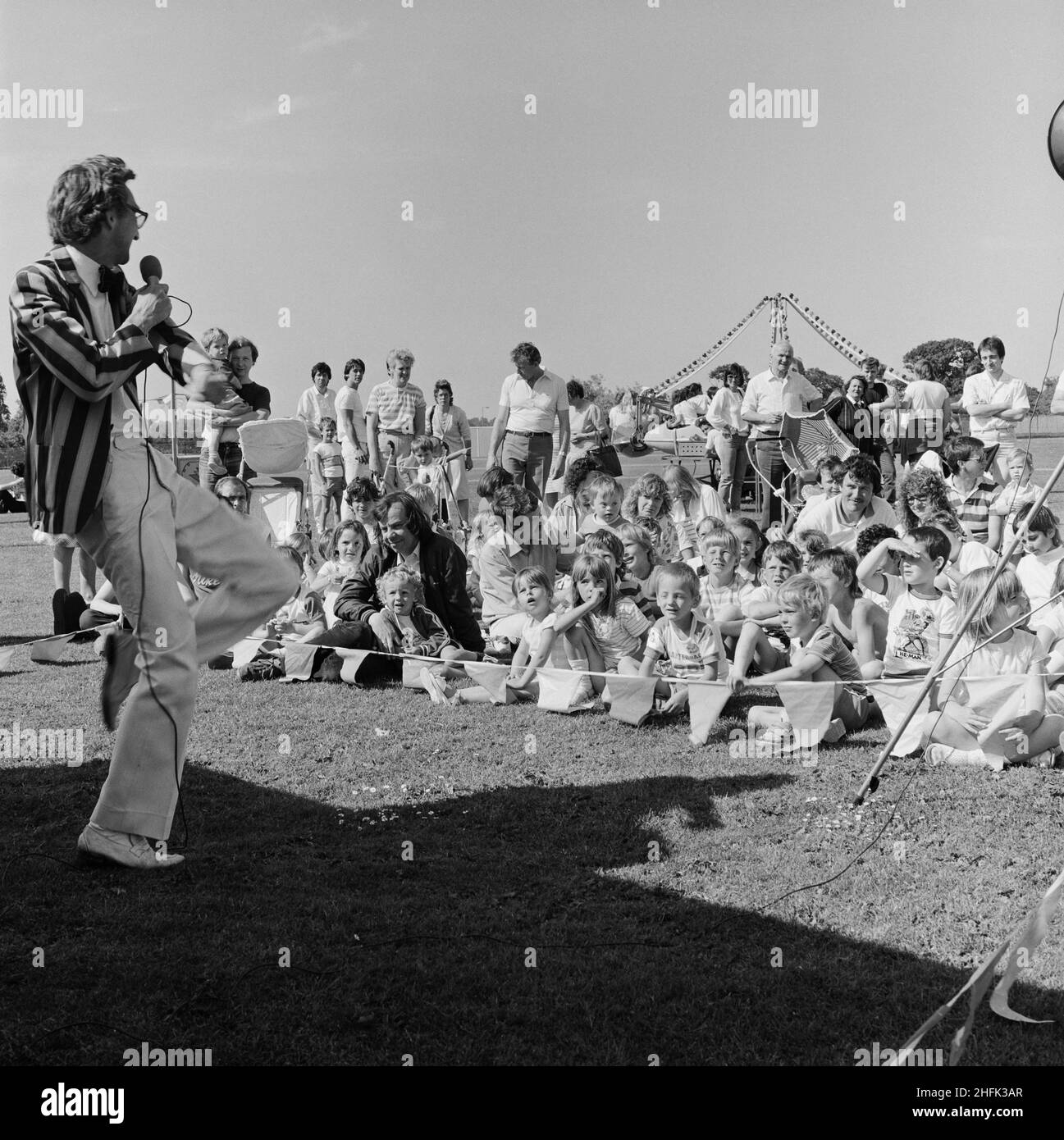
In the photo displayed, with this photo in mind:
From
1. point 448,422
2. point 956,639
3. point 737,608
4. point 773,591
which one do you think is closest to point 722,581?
point 737,608

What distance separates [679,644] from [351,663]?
193 centimetres

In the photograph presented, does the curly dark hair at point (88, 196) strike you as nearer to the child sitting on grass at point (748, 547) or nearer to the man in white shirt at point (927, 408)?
the child sitting on grass at point (748, 547)

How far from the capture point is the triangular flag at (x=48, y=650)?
8.04 metres

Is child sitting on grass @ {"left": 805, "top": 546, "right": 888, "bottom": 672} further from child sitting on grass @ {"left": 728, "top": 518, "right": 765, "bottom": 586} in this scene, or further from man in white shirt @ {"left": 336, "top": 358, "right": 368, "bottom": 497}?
man in white shirt @ {"left": 336, "top": 358, "right": 368, "bottom": 497}

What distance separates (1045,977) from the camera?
10.8 ft

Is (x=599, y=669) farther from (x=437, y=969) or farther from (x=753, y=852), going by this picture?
(x=437, y=969)

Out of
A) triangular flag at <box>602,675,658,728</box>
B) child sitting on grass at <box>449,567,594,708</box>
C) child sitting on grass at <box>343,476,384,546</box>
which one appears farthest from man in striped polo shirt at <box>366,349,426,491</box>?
triangular flag at <box>602,675,658,728</box>

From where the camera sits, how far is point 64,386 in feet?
13.1

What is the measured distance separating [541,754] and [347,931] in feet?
7.02

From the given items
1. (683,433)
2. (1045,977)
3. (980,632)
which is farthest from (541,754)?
(683,433)

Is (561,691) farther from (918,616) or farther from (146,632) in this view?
(146,632)

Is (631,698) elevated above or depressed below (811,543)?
below

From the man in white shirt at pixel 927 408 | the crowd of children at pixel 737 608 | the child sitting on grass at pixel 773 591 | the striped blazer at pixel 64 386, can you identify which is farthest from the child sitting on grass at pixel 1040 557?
the man in white shirt at pixel 927 408

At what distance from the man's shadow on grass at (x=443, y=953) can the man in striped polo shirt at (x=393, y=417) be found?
305 inches
